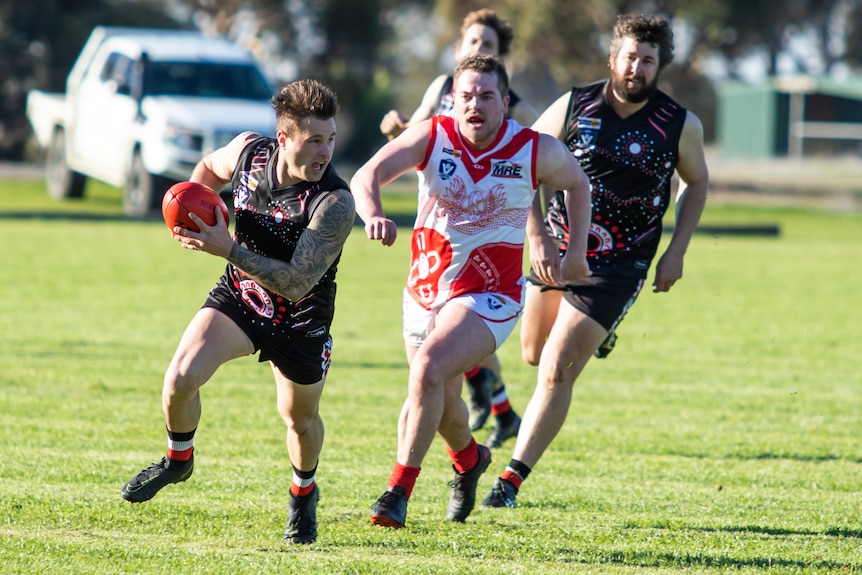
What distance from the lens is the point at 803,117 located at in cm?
5194

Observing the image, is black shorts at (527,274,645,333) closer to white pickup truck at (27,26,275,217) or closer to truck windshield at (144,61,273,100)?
white pickup truck at (27,26,275,217)

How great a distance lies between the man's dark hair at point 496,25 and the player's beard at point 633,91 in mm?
1775

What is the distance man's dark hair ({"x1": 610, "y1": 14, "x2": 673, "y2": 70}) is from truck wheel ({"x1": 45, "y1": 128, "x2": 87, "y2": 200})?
18761 mm

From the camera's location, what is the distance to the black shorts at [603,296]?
6578 millimetres

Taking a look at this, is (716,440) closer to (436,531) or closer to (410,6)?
(436,531)

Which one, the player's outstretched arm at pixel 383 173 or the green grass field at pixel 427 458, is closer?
the player's outstretched arm at pixel 383 173

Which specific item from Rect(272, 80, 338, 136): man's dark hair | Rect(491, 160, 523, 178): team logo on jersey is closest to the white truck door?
Rect(491, 160, 523, 178): team logo on jersey

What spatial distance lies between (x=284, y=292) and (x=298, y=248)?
0.19 meters

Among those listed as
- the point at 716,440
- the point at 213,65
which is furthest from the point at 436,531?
the point at 213,65

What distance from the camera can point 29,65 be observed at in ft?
118

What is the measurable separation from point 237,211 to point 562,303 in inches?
75.9

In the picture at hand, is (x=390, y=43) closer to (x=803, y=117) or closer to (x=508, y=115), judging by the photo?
(x=803, y=117)

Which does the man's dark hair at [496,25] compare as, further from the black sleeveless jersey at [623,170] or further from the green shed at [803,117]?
the green shed at [803,117]

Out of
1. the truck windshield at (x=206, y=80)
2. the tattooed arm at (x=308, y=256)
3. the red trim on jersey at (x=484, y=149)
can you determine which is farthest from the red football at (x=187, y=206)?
the truck windshield at (x=206, y=80)
